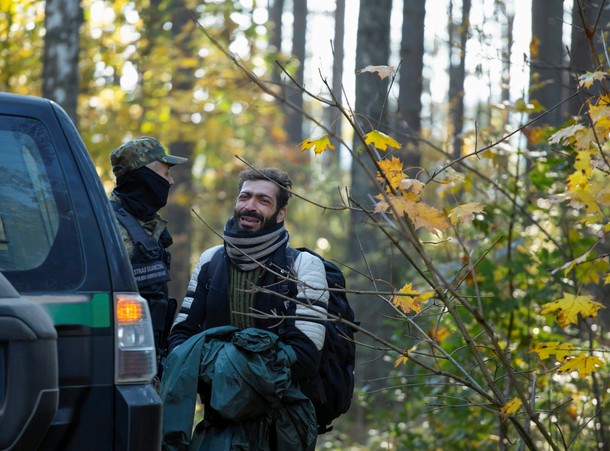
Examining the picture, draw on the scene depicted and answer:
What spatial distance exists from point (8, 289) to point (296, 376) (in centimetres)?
158

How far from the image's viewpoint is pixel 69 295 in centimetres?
330

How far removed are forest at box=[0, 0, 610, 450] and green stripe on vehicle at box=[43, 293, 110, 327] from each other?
902 millimetres

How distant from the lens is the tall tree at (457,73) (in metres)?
7.50

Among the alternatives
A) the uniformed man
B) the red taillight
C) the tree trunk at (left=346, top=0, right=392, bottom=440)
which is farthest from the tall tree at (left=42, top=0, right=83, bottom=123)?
the red taillight

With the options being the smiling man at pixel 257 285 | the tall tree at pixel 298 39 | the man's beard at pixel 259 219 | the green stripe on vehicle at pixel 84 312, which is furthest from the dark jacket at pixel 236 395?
the tall tree at pixel 298 39

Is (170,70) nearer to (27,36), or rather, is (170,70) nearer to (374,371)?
(27,36)

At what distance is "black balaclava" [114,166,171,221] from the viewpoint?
461 cm

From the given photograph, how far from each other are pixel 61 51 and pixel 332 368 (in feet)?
23.4

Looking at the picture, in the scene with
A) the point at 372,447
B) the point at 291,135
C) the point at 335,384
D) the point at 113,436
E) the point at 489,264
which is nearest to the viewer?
the point at 113,436

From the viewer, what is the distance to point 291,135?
3688 cm

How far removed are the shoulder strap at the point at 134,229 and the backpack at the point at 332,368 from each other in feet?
1.27

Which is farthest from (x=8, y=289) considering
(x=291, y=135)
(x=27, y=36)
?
(x=291, y=135)

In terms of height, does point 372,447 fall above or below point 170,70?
below

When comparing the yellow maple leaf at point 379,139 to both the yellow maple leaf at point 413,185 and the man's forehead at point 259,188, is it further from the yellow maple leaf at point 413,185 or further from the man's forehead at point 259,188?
the man's forehead at point 259,188
